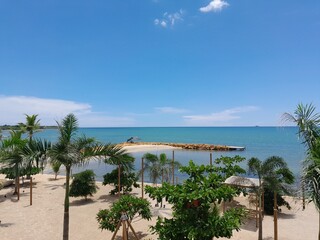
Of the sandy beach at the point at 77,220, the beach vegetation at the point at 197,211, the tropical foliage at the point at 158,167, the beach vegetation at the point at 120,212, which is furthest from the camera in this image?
the tropical foliage at the point at 158,167

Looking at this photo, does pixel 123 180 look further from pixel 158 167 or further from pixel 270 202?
pixel 270 202

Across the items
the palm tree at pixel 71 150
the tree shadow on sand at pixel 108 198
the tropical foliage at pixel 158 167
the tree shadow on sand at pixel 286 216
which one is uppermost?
the palm tree at pixel 71 150

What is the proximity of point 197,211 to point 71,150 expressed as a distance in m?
4.87

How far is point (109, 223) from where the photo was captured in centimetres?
1052

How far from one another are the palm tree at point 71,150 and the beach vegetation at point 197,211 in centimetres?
388

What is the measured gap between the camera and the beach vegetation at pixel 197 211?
5707 millimetres

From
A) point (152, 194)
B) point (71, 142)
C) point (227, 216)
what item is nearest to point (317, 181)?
point (227, 216)

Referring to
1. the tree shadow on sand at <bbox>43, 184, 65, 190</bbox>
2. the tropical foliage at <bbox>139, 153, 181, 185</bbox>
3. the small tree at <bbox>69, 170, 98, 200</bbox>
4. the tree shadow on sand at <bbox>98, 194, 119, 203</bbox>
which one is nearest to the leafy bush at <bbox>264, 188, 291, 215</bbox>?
the tropical foliage at <bbox>139, 153, 181, 185</bbox>

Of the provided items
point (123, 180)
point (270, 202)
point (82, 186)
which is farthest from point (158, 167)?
point (270, 202)

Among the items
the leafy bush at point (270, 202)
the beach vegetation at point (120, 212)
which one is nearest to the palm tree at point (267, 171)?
the leafy bush at point (270, 202)

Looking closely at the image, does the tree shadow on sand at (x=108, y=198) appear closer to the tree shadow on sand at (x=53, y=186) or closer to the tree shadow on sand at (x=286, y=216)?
the tree shadow on sand at (x=53, y=186)

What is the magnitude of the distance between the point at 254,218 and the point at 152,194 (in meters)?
11.5

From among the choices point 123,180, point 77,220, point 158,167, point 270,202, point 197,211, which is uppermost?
point 197,211

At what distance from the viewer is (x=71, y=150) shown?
901cm
